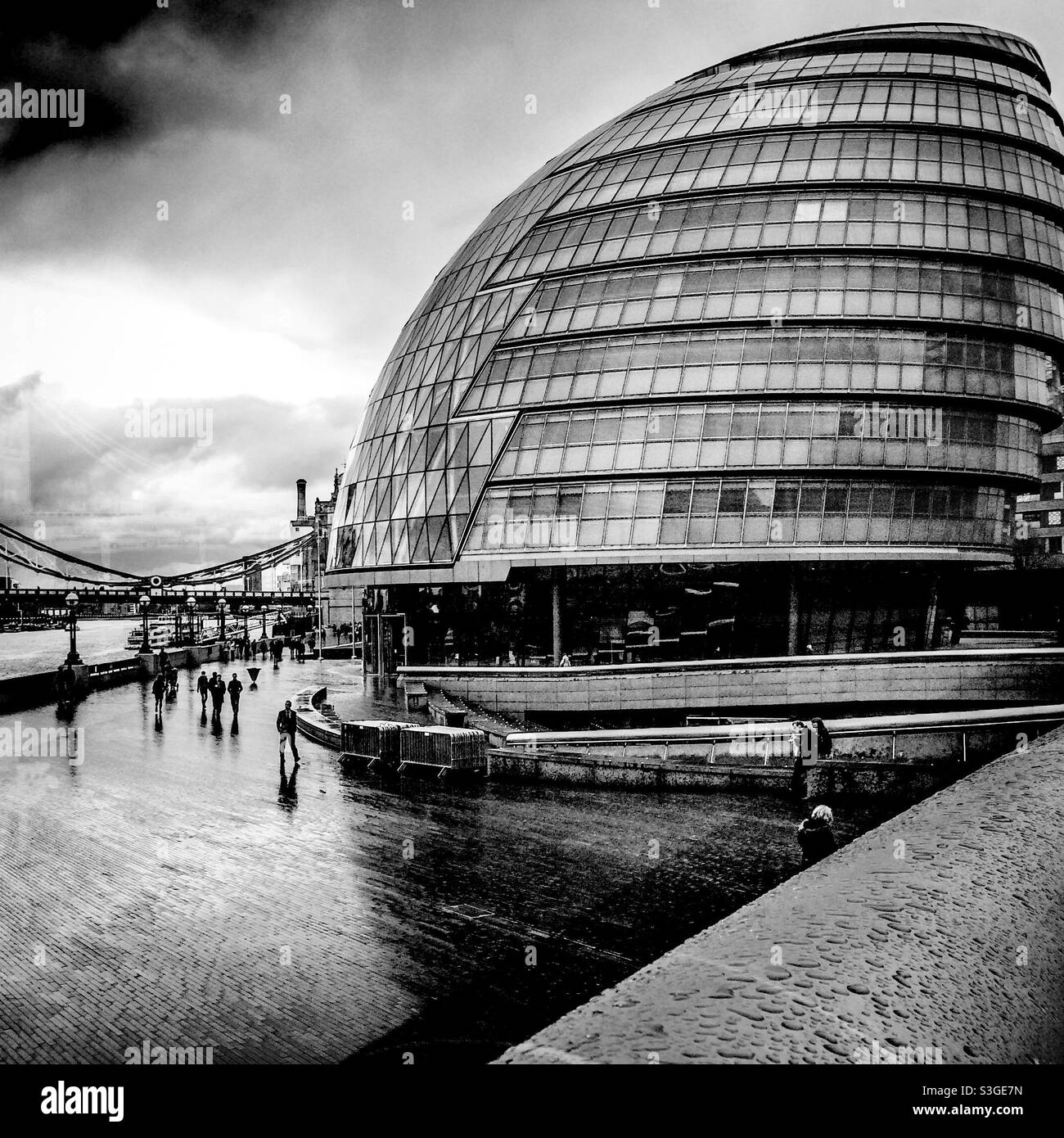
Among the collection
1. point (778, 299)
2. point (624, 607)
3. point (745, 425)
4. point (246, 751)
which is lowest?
point (246, 751)

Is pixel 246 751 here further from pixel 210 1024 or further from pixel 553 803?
pixel 210 1024

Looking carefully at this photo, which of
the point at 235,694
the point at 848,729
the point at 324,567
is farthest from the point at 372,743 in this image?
the point at 324,567

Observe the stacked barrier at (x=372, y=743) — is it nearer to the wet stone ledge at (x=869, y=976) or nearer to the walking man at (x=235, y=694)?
the walking man at (x=235, y=694)

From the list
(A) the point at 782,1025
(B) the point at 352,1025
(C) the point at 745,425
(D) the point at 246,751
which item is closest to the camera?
(A) the point at 782,1025

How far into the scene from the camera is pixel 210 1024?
30.5 feet

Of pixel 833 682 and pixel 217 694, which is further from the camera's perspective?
pixel 833 682

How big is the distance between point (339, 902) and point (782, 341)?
36.2 meters

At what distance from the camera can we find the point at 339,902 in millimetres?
13039

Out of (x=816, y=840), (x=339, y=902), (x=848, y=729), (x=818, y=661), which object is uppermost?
(x=818, y=661)

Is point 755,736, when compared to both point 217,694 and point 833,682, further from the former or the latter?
point 217,694

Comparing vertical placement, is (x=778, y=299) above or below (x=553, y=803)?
above

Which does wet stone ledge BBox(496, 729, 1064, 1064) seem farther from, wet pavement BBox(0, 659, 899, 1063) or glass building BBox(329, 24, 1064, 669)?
glass building BBox(329, 24, 1064, 669)
